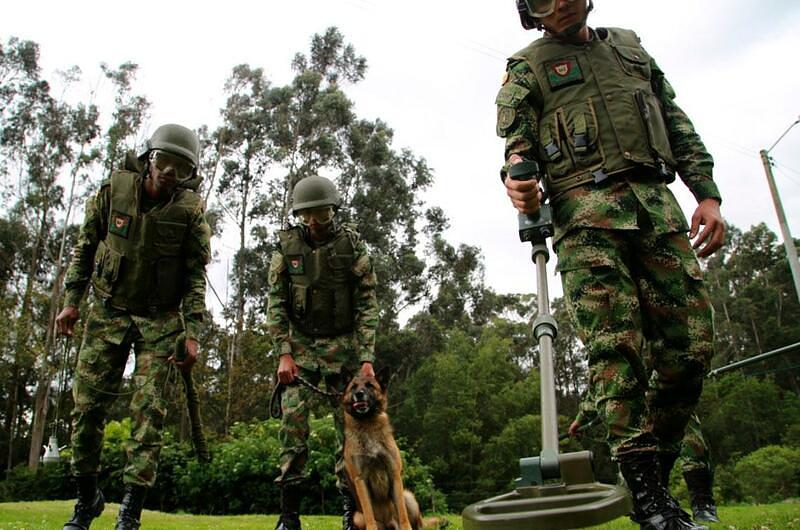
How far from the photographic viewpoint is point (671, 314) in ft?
10.5

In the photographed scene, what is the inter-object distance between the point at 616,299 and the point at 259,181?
31657mm

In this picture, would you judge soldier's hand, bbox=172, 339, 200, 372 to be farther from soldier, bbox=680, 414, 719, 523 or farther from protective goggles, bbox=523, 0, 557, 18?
soldier, bbox=680, 414, 719, 523

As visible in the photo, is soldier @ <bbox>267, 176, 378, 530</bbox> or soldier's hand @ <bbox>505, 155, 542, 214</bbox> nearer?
soldier's hand @ <bbox>505, 155, 542, 214</bbox>

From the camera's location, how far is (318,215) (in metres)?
6.00

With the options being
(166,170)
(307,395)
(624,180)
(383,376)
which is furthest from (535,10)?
(307,395)

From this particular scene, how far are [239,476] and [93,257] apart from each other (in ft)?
33.8

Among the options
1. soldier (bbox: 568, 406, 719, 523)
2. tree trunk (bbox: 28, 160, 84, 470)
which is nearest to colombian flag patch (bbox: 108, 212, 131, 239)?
soldier (bbox: 568, 406, 719, 523)

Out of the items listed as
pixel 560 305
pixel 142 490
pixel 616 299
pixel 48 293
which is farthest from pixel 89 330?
pixel 560 305

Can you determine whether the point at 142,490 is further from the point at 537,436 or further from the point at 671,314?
the point at 537,436

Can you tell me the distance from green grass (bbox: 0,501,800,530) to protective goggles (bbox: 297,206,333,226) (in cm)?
321

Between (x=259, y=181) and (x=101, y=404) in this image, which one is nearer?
(x=101, y=404)

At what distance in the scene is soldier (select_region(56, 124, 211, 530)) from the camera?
4.72m

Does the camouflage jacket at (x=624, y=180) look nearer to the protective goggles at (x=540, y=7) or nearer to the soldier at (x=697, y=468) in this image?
the protective goggles at (x=540, y=7)

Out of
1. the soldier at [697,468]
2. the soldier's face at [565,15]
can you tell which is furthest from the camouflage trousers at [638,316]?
the soldier at [697,468]
